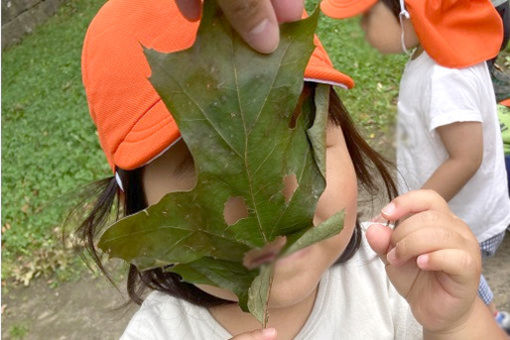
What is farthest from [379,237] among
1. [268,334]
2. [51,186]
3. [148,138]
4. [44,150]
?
[44,150]

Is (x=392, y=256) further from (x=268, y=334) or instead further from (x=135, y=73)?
(x=135, y=73)

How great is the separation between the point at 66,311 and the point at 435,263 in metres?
1.88

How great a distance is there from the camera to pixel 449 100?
0.97 meters

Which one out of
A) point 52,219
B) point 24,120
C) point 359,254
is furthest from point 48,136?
point 359,254

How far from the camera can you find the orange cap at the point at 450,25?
45 cm

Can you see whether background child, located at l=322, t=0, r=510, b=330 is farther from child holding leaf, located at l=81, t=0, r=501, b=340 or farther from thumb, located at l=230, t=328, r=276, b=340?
thumb, located at l=230, t=328, r=276, b=340

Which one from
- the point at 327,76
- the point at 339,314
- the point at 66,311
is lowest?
the point at 66,311

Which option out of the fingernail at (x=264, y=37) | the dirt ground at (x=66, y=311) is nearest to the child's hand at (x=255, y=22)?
the fingernail at (x=264, y=37)

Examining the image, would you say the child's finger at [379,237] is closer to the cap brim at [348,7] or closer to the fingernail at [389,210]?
the fingernail at [389,210]

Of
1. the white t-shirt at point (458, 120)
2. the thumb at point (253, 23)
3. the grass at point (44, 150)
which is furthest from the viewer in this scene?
the grass at point (44, 150)

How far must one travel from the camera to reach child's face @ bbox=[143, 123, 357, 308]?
695mm

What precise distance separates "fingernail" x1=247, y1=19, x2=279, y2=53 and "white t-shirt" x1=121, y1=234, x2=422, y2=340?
0.62 metres

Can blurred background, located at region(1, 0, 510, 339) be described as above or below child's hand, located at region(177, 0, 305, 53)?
below

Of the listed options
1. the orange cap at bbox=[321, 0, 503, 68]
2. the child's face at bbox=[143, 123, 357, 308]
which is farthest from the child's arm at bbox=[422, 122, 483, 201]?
the child's face at bbox=[143, 123, 357, 308]
